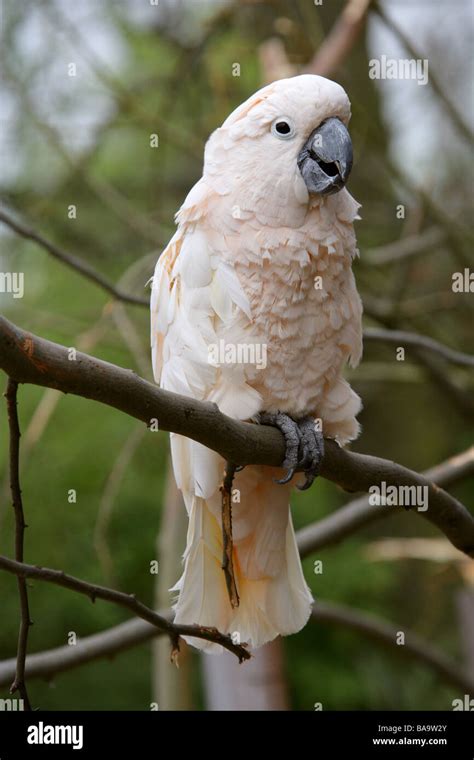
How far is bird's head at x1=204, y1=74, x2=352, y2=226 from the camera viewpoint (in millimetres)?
1889

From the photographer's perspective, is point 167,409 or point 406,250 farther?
point 406,250

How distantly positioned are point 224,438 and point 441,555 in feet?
7.82

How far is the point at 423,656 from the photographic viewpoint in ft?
10.1

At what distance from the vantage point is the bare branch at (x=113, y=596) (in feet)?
4.78

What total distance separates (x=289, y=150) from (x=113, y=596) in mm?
1003

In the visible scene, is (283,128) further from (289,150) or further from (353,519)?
(353,519)

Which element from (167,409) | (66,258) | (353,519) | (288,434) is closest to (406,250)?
(353,519)

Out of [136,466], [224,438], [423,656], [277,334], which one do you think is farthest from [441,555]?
[224,438]

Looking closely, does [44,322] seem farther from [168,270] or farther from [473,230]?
[473,230]

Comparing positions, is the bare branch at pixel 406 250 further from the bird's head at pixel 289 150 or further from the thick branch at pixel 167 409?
the thick branch at pixel 167 409

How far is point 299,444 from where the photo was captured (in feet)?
6.18

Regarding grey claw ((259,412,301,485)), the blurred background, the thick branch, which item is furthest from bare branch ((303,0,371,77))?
the thick branch

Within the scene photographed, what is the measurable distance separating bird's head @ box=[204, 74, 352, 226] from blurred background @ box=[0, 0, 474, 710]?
42.9 inches

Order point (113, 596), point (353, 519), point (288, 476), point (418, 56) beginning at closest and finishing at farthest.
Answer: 1. point (113, 596)
2. point (288, 476)
3. point (353, 519)
4. point (418, 56)
